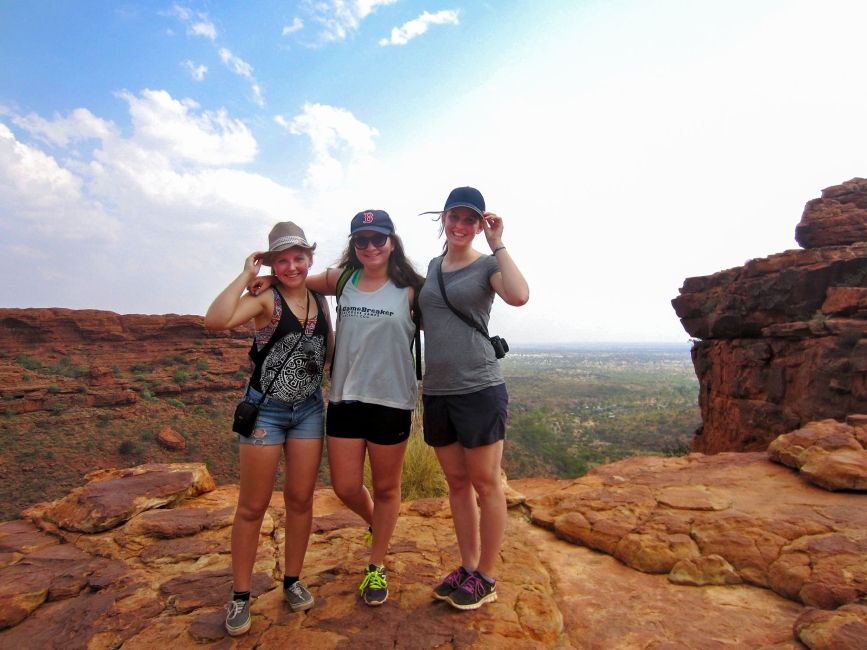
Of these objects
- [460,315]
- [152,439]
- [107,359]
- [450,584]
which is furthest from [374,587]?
[107,359]

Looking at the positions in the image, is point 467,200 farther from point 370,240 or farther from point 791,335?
point 791,335

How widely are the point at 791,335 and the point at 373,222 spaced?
541 inches

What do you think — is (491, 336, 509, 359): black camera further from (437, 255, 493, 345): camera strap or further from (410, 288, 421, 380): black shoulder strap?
(410, 288, 421, 380): black shoulder strap

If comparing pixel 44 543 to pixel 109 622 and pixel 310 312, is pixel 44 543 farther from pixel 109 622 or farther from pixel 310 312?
pixel 310 312

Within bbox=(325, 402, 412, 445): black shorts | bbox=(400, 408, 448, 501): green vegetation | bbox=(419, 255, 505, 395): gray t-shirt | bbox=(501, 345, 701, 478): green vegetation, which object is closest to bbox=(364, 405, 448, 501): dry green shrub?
bbox=(400, 408, 448, 501): green vegetation

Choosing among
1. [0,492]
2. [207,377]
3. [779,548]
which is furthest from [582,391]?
[779,548]

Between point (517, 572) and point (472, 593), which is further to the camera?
point (517, 572)

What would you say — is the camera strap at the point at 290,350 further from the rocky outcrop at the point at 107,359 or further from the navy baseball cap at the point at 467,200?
the rocky outcrop at the point at 107,359

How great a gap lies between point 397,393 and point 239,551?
1151mm

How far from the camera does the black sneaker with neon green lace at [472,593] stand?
8.31 ft

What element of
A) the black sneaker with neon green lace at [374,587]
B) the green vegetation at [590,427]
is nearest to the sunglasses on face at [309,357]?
the black sneaker with neon green lace at [374,587]

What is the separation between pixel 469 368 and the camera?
247 cm

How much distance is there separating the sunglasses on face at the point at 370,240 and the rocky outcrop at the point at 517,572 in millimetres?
1948

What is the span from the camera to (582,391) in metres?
56.7
